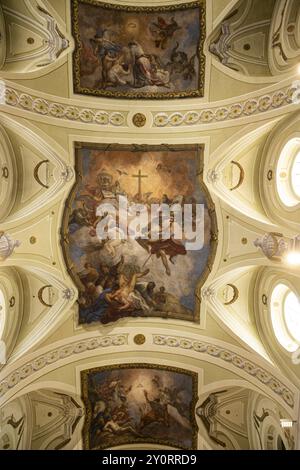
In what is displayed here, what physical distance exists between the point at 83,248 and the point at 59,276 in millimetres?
993

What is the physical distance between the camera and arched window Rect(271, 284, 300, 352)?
12477 mm

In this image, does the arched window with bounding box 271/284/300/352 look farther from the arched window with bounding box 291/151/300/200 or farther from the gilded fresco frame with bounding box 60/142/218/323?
the arched window with bounding box 291/151/300/200

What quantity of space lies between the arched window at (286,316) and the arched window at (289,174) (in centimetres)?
215

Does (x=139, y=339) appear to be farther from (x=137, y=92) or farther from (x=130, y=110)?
(x=137, y=92)

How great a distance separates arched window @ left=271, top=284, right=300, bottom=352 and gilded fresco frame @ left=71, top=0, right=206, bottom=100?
536 centimetres

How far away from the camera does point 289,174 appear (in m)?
12.4

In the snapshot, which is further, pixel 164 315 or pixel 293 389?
pixel 164 315

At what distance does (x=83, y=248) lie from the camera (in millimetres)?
14000

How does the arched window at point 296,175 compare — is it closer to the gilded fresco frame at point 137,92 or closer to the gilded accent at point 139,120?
the gilded fresco frame at point 137,92

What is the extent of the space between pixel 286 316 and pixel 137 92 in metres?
6.78

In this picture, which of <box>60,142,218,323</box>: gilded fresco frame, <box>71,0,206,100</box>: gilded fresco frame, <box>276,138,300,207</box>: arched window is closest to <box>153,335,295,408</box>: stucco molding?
<box>60,142,218,323</box>: gilded fresco frame
